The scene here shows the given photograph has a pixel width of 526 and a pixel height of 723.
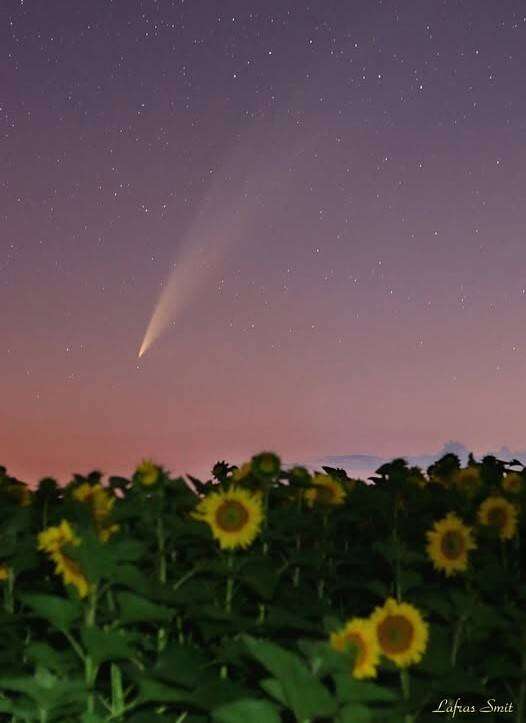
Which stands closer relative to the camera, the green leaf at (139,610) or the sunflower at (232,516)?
the green leaf at (139,610)

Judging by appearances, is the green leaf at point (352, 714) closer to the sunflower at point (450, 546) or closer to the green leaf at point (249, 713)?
the green leaf at point (249, 713)

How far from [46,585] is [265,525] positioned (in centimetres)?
125

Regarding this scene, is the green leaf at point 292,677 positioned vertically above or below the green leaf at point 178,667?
above

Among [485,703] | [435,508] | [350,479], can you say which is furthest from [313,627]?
[350,479]

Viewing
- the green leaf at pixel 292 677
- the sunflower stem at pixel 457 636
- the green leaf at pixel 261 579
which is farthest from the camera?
the green leaf at pixel 261 579

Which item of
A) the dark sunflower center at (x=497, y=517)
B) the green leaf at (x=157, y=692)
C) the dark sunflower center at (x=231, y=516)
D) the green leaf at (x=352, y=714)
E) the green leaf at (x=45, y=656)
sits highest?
the dark sunflower center at (x=497, y=517)

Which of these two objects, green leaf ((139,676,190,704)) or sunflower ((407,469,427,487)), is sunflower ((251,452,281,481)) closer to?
sunflower ((407,469,427,487))

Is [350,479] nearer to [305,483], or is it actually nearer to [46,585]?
[305,483]

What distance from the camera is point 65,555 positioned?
461 cm

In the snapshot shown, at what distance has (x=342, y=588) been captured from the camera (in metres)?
6.33

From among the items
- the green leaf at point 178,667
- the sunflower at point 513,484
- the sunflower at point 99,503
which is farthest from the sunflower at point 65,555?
the sunflower at point 513,484

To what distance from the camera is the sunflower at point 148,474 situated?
542cm

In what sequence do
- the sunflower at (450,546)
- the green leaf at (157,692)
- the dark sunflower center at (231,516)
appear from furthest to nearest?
the sunflower at (450,546) < the dark sunflower center at (231,516) < the green leaf at (157,692)

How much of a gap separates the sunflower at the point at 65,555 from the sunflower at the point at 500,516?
265 centimetres
